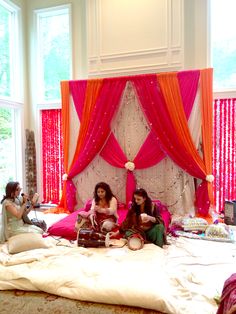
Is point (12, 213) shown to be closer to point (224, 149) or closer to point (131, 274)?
point (131, 274)

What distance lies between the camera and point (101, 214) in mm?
3152

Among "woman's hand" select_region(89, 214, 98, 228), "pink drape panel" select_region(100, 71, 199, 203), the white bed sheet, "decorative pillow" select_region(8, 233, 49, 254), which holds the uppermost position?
"pink drape panel" select_region(100, 71, 199, 203)

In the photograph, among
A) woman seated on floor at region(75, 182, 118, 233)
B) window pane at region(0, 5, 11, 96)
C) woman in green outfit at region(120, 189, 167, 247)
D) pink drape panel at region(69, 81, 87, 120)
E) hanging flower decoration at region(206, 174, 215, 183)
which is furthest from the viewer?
window pane at region(0, 5, 11, 96)

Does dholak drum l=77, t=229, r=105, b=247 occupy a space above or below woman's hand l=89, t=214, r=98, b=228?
below

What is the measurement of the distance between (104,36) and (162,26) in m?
0.91

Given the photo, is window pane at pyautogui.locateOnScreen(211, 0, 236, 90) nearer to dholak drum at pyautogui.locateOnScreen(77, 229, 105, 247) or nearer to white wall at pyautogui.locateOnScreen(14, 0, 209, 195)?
white wall at pyautogui.locateOnScreen(14, 0, 209, 195)

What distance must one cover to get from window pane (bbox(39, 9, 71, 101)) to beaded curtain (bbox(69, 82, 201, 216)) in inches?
31.3

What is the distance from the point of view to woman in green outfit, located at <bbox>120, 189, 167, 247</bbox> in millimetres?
2894

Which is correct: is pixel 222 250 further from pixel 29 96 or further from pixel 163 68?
pixel 29 96

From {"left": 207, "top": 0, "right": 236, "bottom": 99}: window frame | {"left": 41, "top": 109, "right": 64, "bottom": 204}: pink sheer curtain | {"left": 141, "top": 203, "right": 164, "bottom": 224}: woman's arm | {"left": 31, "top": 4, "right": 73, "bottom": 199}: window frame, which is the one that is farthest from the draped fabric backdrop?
{"left": 141, "top": 203, "right": 164, "bottom": 224}: woman's arm

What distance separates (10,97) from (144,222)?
3.15 m

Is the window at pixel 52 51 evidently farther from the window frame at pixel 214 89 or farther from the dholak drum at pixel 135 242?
the dholak drum at pixel 135 242

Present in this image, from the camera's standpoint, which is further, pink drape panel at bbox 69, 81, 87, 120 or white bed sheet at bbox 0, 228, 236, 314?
pink drape panel at bbox 69, 81, 87, 120

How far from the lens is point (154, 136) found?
13.1 ft
